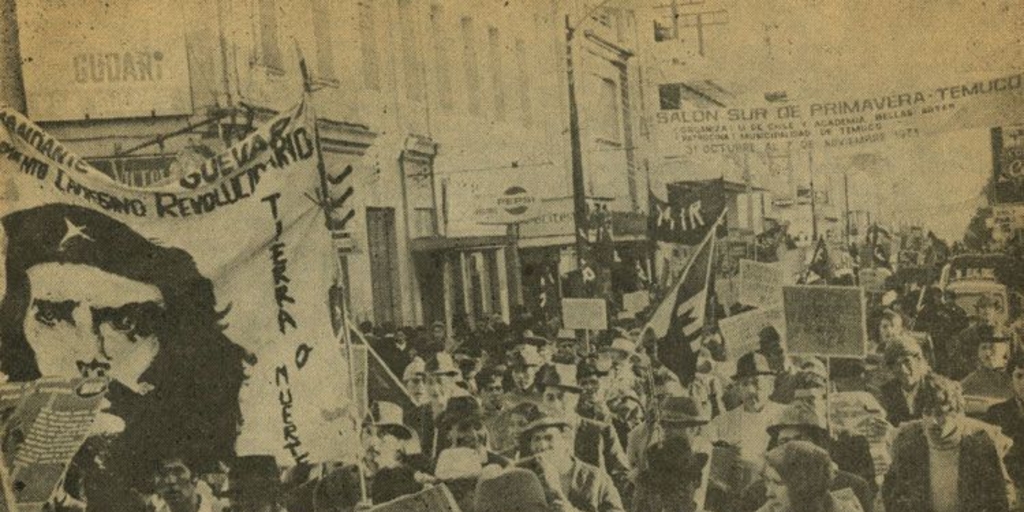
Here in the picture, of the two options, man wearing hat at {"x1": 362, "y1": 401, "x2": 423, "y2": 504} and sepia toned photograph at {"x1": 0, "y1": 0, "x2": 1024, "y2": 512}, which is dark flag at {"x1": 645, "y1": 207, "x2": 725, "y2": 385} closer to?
sepia toned photograph at {"x1": 0, "y1": 0, "x2": 1024, "y2": 512}

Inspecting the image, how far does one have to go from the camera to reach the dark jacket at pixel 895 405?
3.73m

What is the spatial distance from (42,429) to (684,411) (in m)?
2.24

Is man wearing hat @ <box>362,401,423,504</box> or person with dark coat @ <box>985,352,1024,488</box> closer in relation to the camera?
person with dark coat @ <box>985,352,1024,488</box>

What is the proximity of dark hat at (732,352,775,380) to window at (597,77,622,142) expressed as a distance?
849 mm

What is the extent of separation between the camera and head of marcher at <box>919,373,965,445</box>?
3.71 m

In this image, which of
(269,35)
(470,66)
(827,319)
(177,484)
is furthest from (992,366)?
(177,484)

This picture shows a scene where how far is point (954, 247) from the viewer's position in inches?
145

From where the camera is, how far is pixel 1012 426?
12.1ft

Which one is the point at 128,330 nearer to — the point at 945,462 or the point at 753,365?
the point at 753,365

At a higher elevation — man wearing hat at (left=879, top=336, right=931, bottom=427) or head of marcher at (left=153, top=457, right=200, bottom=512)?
man wearing hat at (left=879, top=336, right=931, bottom=427)

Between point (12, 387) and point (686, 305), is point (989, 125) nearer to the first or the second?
point (686, 305)

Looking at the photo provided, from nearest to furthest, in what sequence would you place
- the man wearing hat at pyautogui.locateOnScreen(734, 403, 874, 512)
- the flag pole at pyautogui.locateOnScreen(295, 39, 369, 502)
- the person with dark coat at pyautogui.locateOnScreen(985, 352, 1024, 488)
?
the person with dark coat at pyautogui.locateOnScreen(985, 352, 1024, 488) → the man wearing hat at pyautogui.locateOnScreen(734, 403, 874, 512) → the flag pole at pyautogui.locateOnScreen(295, 39, 369, 502)

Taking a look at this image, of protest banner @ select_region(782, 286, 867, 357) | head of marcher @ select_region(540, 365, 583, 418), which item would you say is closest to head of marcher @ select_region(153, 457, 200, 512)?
head of marcher @ select_region(540, 365, 583, 418)

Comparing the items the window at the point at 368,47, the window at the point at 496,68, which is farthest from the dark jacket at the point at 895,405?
the window at the point at 368,47
